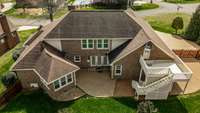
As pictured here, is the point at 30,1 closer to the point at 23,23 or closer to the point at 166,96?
the point at 23,23

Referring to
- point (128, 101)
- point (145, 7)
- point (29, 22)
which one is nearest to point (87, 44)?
point (128, 101)

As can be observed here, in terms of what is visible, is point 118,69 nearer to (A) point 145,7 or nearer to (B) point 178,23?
(B) point 178,23

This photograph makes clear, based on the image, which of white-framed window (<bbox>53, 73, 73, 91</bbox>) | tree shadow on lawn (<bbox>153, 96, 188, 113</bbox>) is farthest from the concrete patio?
tree shadow on lawn (<bbox>153, 96, 188, 113</bbox>)

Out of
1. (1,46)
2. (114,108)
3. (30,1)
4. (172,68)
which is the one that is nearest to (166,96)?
(172,68)

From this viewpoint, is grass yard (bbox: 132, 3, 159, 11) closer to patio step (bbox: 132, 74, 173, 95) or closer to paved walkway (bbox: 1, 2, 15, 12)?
paved walkway (bbox: 1, 2, 15, 12)

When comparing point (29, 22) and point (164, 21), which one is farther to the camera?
point (29, 22)

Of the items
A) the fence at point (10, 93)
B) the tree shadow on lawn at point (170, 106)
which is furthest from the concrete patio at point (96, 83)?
the fence at point (10, 93)
